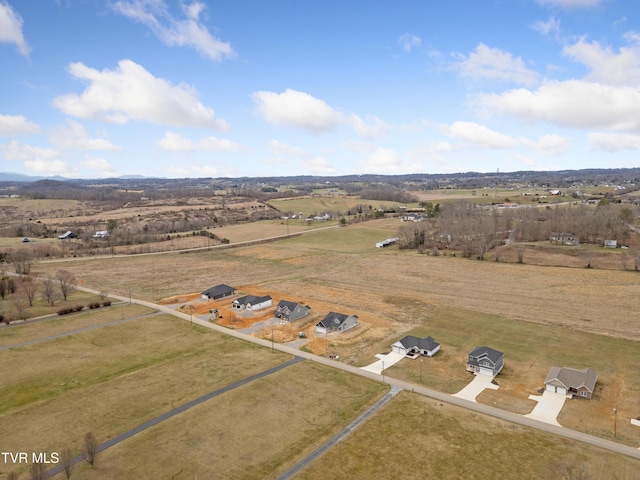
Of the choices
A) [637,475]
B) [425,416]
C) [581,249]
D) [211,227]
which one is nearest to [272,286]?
[425,416]

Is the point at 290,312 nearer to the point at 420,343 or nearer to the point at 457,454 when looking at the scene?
the point at 420,343

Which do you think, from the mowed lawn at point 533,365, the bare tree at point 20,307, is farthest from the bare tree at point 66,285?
the mowed lawn at point 533,365

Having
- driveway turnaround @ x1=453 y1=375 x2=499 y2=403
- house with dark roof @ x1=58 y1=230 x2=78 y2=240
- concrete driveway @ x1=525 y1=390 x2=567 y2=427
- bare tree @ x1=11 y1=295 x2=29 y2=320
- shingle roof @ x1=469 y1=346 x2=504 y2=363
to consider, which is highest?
house with dark roof @ x1=58 y1=230 x2=78 y2=240

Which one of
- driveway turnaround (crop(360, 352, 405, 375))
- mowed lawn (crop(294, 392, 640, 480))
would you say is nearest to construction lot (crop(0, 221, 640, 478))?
mowed lawn (crop(294, 392, 640, 480))

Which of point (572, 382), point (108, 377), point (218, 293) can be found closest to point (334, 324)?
point (218, 293)

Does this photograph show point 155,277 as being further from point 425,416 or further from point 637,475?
point 637,475

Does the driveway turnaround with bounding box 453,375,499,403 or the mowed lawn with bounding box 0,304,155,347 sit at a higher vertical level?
the mowed lawn with bounding box 0,304,155,347

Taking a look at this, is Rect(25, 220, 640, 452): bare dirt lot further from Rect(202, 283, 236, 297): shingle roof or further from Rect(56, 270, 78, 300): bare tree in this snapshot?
Rect(56, 270, 78, 300): bare tree
